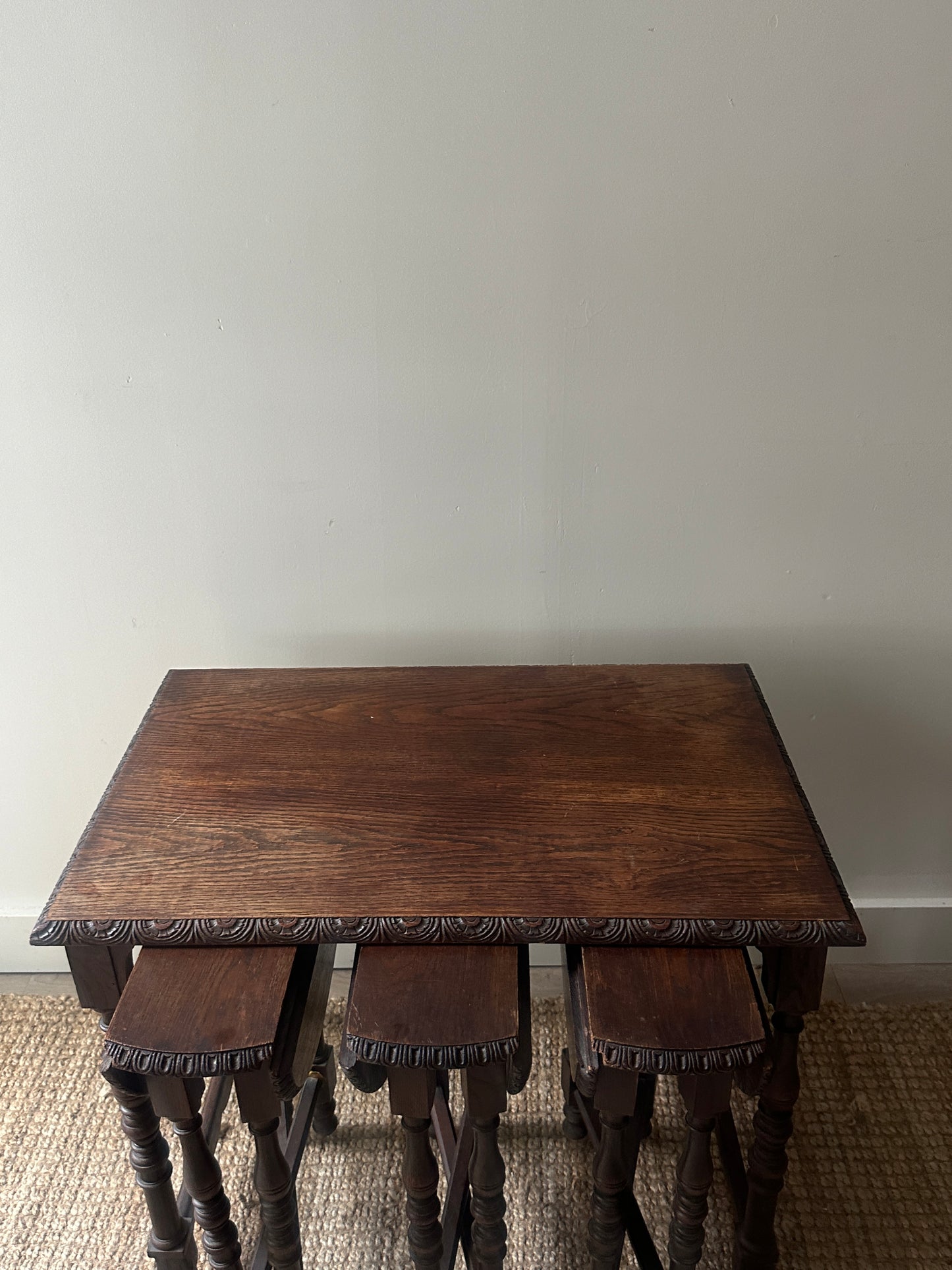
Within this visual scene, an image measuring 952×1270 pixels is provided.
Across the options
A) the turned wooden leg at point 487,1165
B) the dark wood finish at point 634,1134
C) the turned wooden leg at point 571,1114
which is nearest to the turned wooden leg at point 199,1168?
the turned wooden leg at point 487,1165

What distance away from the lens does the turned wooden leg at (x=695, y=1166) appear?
0.77m

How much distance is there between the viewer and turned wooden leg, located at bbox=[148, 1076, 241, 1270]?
780mm

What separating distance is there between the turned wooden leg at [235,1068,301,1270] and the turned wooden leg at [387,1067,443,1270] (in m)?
0.10

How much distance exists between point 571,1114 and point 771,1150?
0.31 m

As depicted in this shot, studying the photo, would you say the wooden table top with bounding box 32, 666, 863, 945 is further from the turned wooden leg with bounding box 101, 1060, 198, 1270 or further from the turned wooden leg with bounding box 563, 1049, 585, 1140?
the turned wooden leg with bounding box 563, 1049, 585, 1140

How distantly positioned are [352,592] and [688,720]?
44 centimetres

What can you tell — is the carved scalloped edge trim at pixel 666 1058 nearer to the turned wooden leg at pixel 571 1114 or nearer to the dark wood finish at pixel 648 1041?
the dark wood finish at pixel 648 1041

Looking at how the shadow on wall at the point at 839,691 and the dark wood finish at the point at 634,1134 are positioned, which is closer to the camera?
the dark wood finish at the point at 634,1134

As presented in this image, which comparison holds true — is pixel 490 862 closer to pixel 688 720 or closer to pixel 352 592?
pixel 688 720

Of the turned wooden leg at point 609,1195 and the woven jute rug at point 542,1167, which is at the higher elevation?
the turned wooden leg at point 609,1195

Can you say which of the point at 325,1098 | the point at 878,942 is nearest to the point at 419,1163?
the point at 325,1098

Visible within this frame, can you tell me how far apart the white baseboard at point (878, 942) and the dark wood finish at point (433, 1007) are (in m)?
0.65

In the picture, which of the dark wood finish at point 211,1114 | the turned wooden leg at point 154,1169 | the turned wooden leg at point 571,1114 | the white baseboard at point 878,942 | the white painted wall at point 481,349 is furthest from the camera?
the white baseboard at point 878,942

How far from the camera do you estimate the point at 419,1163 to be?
0.83 metres
